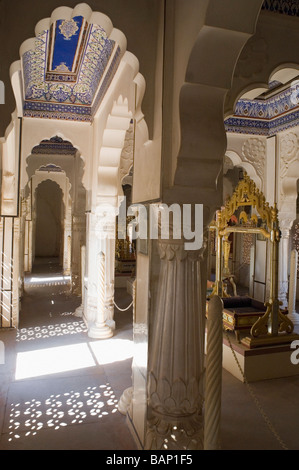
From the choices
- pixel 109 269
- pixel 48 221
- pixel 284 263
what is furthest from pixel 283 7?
pixel 48 221

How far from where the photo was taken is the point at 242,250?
10.9 meters

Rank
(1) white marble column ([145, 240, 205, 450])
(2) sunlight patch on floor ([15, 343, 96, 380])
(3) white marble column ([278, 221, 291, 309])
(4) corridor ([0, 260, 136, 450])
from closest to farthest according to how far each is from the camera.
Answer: (1) white marble column ([145, 240, 205, 450]), (4) corridor ([0, 260, 136, 450]), (2) sunlight patch on floor ([15, 343, 96, 380]), (3) white marble column ([278, 221, 291, 309])

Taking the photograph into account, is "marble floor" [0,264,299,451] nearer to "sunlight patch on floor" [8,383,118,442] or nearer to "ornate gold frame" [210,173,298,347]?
"sunlight patch on floor" [8,383,118,442]

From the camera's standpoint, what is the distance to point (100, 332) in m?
5.41

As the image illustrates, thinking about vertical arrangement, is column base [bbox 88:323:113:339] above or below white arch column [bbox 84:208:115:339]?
below

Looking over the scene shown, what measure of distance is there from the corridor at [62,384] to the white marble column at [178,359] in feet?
1.82

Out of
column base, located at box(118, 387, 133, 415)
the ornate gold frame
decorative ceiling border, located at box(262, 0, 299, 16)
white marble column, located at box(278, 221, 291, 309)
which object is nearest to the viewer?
decorative ceiling border, located at box(262, 0, 299, 16)

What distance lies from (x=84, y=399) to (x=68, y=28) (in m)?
3.46

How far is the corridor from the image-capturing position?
2752 mm

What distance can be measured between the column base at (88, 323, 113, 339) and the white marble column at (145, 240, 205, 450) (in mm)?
3177

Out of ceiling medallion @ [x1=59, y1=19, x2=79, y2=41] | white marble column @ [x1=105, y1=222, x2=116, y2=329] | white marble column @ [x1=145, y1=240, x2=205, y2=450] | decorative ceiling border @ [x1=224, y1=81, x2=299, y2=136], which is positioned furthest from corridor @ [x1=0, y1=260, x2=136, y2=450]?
decorative ceiling border @ [x1=224, y1=81, x2=299, y2=136]

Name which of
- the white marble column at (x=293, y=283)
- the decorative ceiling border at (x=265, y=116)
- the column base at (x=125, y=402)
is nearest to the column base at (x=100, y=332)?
the column base at (x=125, y=402)

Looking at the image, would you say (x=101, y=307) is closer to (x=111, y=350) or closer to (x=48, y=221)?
(x=111, y=350)

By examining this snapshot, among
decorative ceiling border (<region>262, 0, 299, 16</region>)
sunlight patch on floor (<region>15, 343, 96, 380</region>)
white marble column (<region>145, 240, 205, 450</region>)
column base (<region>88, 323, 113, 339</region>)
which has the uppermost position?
decorative ceiling border (<region>262, 0, 299, 16</region>)
